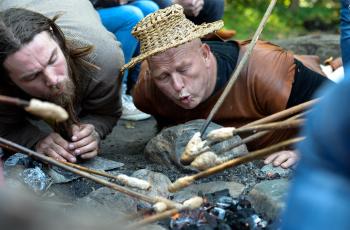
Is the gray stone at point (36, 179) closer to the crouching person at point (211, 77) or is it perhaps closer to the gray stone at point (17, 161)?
the gray stone at point (17, 161)

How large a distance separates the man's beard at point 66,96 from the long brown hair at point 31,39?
36mm

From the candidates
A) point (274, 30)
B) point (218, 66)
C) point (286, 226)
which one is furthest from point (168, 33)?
point (274, 30)

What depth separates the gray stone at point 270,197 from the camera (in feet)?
7.68

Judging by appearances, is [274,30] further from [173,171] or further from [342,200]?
[342,200]

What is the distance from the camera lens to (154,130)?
13.7ft

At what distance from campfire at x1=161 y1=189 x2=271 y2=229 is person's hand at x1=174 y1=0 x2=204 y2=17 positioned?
184 centimetres

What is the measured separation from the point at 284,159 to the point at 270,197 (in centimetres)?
64

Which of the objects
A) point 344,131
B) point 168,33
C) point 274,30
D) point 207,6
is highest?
point 344,131

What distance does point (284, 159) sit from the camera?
3023 millimetres

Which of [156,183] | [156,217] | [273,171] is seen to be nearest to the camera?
[156,217]

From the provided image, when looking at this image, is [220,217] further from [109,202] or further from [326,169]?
[326,169]

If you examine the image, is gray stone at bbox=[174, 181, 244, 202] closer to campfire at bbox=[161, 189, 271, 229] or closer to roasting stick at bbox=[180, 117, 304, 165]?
campfire at bbox=[161, 189, 271, 229]

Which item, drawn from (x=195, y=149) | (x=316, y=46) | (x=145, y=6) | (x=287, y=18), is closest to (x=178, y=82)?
(x=195, y=149)

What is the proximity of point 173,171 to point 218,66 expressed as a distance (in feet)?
2.09
